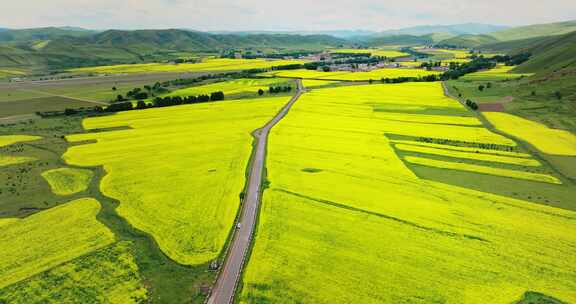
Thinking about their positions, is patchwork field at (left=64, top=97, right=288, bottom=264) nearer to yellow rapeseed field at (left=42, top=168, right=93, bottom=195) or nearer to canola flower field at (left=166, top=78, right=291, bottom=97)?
yellow rapeseed field at (left=42, top=168, right=93, bottom=195)

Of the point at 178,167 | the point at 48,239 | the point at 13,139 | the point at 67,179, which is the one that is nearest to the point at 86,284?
the point at 48,239

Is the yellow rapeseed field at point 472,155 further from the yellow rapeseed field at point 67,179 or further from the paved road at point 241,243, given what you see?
the yellow rapeseed field at point 67,179

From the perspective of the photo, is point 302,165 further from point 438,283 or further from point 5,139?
point 5,139

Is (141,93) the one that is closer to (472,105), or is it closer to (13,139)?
(13,139)

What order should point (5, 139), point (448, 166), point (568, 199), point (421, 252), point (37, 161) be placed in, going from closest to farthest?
point (421, 252)
point (568, 199)
point (448, 166)
point (37, 161)
point (5, 139)

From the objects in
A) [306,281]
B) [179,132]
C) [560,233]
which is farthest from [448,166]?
[179,132]

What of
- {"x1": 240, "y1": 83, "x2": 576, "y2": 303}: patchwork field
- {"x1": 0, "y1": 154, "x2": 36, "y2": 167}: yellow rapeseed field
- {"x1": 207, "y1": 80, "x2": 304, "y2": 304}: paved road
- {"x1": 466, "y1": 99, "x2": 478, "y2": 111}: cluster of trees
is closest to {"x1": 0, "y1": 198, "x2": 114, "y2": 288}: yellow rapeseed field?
{"x1": 207, "y1": 80, "x2": 304, "y2": 304}: paved road
